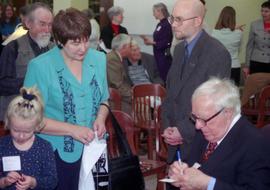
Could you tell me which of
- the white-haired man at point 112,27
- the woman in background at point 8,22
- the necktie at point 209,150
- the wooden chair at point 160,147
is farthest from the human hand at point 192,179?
the woman in background at point 8,22

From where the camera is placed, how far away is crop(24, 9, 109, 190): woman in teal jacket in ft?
8.85

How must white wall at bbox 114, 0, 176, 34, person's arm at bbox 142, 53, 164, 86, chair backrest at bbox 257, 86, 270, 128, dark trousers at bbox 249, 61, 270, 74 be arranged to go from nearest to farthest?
1. chair backrest at bbox 257, 86, 270, 128
2. person's arm at bbox 142, 53, 164, 86
3. dark trousers at bbox 249, 61, 270, 74
4. white wall at bbox 114, 0, 176, 34

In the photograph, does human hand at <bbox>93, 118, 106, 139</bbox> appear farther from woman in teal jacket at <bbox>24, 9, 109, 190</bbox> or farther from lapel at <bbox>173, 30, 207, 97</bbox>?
lapel at <bbox>173, 30, 207, 97</bbox>

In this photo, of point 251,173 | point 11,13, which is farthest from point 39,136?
point 11,13

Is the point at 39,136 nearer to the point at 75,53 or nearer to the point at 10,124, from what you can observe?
the point at 10,124

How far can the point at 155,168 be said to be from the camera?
3873 mm

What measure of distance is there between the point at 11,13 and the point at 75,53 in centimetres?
661

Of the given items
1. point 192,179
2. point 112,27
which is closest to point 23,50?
point 192,179

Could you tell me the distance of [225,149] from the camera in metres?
2.38

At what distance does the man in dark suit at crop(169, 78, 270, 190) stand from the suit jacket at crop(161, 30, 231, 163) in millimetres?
661

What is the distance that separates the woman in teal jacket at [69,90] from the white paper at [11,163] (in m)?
0.22

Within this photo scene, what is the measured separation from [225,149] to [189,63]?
94 cm

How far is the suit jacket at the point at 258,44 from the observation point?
22.9ft

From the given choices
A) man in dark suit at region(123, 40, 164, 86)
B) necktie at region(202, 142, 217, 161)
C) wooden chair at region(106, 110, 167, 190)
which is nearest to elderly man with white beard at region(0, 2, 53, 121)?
wooden chair at region(106, 110, 167, 190)
